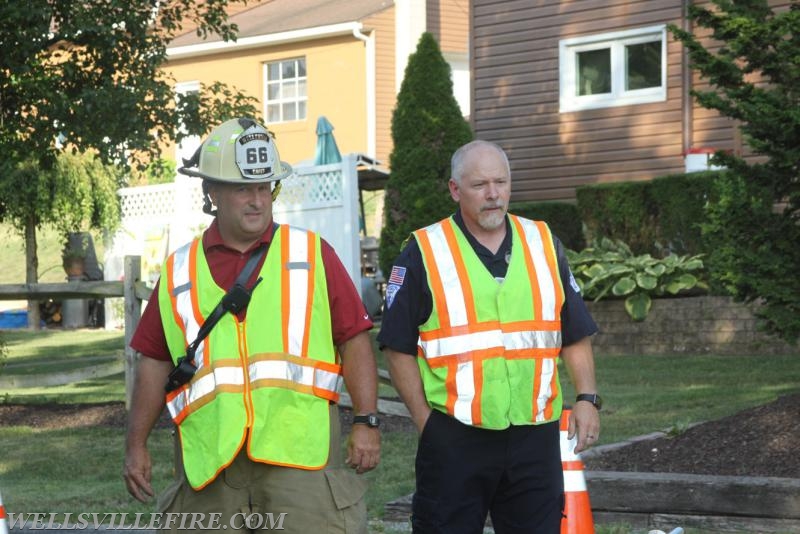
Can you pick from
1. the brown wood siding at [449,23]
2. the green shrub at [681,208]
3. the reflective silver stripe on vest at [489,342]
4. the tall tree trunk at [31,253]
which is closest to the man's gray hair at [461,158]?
the reflective silver stripe on vest at [489,342]

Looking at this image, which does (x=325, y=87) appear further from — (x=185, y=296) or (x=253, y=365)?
(x=253, y=365)

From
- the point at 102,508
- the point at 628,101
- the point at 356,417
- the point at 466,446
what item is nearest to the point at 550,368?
the point at 466,446

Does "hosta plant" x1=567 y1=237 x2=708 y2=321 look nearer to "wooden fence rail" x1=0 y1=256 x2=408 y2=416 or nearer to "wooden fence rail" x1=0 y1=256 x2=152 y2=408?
"wooden fence rail" x1=0 y1=256 x2=408 y2=416

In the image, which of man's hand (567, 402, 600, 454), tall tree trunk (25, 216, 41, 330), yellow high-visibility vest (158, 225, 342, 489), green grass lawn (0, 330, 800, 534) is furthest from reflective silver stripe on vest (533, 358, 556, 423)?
tall tree trunk (25, 216, 41, 330)

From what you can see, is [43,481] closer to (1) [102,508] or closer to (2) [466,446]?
(1) [102,508]

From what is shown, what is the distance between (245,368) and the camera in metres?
4.14

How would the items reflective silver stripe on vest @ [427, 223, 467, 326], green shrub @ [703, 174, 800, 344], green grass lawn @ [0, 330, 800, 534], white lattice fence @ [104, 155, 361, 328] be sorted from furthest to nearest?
1. white lattice fence @ [104, 155, 361, 328]
2. green shrub @ [703, 174, 800, 344]
3. green grass lawn @ [0, 330, 800, 534]
4. reflective silver stripe on vest @ [427, 223, 467, 326]

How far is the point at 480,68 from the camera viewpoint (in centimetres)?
2200

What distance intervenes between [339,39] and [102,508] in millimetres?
25275

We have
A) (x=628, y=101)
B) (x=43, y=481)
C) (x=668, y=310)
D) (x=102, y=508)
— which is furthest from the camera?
(x=628, y=101)

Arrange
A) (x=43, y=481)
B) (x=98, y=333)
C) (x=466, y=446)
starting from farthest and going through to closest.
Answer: (x=98, y=333) → (x=43, y=481) → (x=466, y=446)

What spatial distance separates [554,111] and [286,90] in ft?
44.1

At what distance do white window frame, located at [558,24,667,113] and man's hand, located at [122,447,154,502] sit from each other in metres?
16.5

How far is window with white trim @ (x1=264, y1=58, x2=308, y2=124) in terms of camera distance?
109ft
